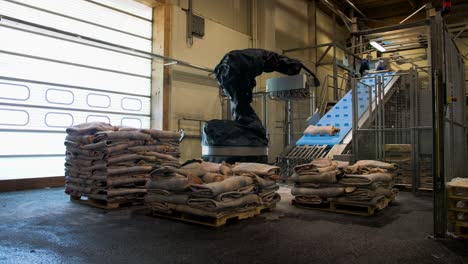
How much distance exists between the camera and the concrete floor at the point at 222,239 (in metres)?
3.35

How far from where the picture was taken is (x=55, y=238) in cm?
396

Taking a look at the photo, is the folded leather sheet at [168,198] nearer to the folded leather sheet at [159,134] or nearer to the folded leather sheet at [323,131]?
the folded leather sheet at [159,134]

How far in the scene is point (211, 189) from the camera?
447 centimetres

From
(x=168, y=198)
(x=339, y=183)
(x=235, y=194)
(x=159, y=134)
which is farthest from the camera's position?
(x=159, y=134)

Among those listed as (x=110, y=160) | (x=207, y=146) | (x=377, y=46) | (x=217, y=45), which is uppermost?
(x=377, y=46)

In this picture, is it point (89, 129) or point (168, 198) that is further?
point (89, 129)

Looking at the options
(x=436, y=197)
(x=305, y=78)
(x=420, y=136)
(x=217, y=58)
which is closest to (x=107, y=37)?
(x=217, y=58)

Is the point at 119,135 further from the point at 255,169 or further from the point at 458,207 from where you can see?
the point at 458,207

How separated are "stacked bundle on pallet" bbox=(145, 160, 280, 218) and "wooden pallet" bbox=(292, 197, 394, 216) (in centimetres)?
63

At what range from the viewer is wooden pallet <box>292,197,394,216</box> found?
5.29 metres

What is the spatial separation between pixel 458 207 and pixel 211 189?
2807 mm

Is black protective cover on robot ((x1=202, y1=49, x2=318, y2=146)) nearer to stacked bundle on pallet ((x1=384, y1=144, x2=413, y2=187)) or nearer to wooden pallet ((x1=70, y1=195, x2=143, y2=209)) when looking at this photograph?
wooden pallet ((x1=70, y1=195, x2=143, y2=209))

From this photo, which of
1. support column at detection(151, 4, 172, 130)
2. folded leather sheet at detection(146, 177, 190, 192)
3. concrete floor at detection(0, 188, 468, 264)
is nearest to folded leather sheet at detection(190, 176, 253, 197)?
folded leather sheet at detection(146, 177, 190, 192)

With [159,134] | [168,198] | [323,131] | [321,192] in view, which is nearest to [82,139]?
[159,134]
